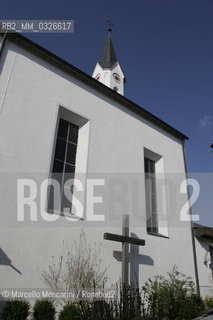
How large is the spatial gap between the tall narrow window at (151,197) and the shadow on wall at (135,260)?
1165mm

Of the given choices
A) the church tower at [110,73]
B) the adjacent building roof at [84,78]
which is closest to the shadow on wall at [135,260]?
the adjacent building roof at [84,78]

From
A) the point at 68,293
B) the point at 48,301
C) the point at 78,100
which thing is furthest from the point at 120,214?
the point at 78,100

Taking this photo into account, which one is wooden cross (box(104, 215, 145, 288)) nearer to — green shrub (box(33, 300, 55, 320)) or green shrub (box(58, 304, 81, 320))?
green shrub (box(58, 304, 81, 320))

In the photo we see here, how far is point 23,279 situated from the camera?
4.94m

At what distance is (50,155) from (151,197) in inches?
162

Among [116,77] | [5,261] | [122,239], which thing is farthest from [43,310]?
[116,77]

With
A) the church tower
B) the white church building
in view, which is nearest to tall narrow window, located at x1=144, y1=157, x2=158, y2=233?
the white church building

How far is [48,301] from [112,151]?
440cm

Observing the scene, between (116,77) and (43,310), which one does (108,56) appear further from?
(43,310)

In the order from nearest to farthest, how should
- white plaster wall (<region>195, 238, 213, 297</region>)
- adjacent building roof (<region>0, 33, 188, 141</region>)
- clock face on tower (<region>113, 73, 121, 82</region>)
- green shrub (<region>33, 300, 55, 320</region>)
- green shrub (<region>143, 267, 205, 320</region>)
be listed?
green shrub (<region>33, 300, 55, 320</region>)
green shrub (<region>143, 267, 205, 320</region>)
adjacent building roof (<region>0, 33, 188, 141</region>)
white plaster wall (<region>195, 238, 213, 297</region>)
clock face on tower (<region>113, 73, 121, 82</region>)

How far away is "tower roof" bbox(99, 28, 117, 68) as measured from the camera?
18.5 m

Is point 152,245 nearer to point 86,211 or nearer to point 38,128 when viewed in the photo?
point 86,211

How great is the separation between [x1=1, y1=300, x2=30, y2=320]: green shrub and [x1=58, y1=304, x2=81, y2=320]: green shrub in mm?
646

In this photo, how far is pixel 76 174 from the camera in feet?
23.2
